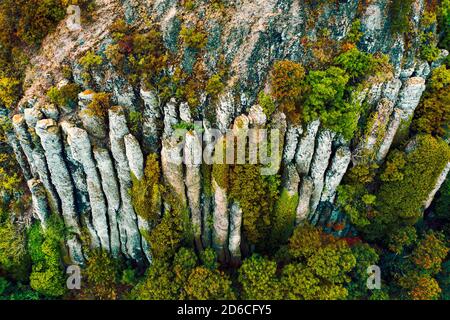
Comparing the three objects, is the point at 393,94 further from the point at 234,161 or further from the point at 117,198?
the point at 117,198

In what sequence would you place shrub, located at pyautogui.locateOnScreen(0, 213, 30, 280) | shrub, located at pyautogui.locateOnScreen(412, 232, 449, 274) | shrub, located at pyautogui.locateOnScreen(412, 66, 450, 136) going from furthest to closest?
shrub, located at pyautogui.locateOnScreen(412, 232, 449, 274) < shrub, located at pyautogui.locateOnScreen(0, 213, 30, 280) < shrub, located at pyautogui.locateOnScreen(412, 66, 450, 136)

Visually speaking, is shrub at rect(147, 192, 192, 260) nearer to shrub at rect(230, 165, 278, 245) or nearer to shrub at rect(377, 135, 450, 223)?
shrub at rect(230, 165, 278, 245)

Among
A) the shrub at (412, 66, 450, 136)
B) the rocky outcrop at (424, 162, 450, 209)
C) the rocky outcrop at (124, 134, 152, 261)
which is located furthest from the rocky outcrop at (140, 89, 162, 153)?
the rocky outcrop at (424, 162, 450, 209)

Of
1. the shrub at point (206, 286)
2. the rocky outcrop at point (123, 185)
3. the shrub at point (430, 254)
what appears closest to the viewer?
the rocky outcrop at point (123, 185)

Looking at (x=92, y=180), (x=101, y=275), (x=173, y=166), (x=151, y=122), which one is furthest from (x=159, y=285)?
(x=151, y=122)

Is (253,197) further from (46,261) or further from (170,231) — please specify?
(46,261)

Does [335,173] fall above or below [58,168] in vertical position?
below

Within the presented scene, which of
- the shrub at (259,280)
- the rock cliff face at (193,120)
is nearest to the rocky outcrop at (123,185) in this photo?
the rock cliff face at (193,120)

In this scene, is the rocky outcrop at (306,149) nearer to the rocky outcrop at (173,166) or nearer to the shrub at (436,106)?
the rocky outcrop at (173,166)
